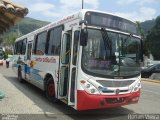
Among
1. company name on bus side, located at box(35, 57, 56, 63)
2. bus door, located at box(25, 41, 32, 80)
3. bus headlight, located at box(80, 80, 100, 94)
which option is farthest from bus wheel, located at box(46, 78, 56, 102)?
bus door, located at box(25, 41, 32, 80)

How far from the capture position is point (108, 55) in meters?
9.34

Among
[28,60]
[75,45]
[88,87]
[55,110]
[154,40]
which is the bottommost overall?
[55,110]

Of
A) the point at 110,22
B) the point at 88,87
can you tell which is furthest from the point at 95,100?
the point at 110,22

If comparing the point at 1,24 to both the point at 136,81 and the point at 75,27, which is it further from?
the point at 136,81

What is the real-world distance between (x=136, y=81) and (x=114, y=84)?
103 centimetres

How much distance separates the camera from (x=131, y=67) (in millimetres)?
9898

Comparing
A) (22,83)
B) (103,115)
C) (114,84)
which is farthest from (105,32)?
(22,83)

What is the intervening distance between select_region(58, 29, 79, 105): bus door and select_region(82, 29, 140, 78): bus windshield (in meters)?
0.45

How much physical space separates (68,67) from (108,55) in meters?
1.30

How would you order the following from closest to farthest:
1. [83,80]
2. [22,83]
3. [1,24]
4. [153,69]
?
[83,80] → [1,24] → [22,83] → [153,69]

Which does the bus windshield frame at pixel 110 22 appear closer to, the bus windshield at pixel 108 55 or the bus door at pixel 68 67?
the bus windshield at pixel 108 55

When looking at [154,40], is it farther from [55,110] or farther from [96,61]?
[96,61]

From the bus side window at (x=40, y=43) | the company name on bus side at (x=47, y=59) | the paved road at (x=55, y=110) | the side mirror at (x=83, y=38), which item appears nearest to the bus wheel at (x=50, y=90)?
the paved road at (x=55, y=110)

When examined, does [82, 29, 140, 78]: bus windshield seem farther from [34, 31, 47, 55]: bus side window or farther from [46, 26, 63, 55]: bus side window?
[34, 31, 47, 55]: bus side window
